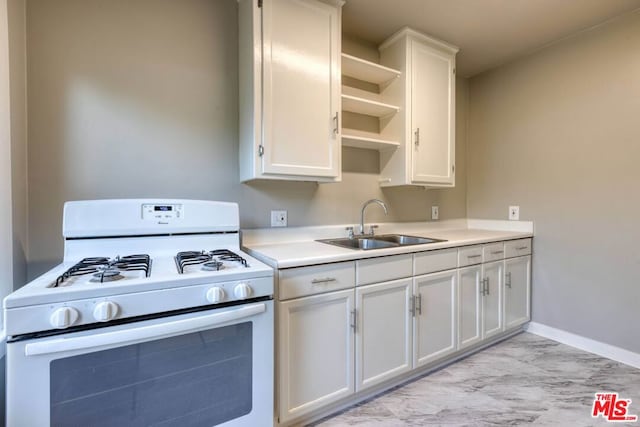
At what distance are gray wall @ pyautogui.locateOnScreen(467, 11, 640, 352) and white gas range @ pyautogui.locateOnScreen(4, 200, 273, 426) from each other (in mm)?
2384

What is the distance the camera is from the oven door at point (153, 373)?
857 millimetres

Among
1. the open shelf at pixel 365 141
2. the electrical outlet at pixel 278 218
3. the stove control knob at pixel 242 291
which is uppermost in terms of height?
the open shelf at pixel 365 141

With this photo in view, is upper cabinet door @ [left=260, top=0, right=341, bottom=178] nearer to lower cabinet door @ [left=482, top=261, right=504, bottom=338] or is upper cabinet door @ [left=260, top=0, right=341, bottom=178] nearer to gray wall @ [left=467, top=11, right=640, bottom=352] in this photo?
lower cabinet door @ [left=482, top=261, right=504, bottom=338]

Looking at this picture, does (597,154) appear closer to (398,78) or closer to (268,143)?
(398,78)

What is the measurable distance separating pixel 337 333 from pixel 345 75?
1786 millimetres

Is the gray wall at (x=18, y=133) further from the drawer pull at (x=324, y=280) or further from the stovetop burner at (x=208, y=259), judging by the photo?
the drawer pull at (x=324, y=280)

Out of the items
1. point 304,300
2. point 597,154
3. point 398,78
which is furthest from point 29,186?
point 597,154

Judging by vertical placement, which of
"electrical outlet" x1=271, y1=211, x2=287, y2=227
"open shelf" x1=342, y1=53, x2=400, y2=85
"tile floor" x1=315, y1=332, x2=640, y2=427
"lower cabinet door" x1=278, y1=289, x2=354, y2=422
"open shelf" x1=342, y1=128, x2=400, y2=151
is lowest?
"tile floor" x1=315, y1=332, x2=640, y2=427

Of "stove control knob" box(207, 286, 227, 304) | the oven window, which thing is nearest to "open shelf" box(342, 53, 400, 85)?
"stove control knob" box(207, 286, 227, 304)

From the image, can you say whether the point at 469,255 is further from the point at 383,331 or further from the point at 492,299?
the point at 383,331

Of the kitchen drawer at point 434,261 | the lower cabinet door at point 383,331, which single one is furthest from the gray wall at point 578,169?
the lower cabinet door at point 383,331

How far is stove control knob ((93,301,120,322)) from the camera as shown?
89 cm

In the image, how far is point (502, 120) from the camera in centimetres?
272

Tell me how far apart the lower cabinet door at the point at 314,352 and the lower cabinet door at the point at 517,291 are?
1.51 metres
